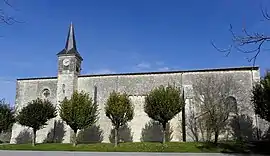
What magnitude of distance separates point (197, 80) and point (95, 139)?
1344 cm

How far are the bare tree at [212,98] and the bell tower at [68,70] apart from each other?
572 inches

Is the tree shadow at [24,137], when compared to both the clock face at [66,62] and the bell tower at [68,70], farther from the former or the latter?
the clock face at [66,62]

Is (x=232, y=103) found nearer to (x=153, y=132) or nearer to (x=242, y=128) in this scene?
(x=242, y=128)

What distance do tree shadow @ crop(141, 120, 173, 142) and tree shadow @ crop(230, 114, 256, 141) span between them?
6.65 metres

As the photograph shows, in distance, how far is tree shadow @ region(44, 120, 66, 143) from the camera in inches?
1326

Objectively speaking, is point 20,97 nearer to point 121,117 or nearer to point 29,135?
point 29,135

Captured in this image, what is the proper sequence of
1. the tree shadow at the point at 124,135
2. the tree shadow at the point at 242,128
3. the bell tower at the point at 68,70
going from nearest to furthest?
the tree shadow at the point at 242,128
the tree shadow at the point at 124,135
the bell tower at the point at 68,70

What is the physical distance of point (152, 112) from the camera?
26.7 meters

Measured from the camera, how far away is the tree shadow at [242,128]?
29.6 m

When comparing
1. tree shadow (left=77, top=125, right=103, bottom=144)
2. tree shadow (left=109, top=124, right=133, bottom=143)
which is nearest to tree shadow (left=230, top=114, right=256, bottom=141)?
tree shadow (left=109, top=124, right=133, bottom=143)

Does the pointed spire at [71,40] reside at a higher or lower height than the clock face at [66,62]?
higher

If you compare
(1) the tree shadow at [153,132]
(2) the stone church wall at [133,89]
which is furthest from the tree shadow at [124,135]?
(1) the tree shadow at [153,132]

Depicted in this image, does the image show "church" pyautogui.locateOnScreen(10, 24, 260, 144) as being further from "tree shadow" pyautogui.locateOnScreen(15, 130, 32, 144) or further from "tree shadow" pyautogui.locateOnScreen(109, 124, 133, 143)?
"tree shadow" pyautogui.locateOnScreen(109, 124, 133, 143)

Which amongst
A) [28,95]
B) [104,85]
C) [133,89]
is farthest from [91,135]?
[28,95]
